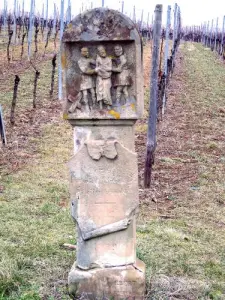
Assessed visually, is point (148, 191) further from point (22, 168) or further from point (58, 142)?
point (58, 142)

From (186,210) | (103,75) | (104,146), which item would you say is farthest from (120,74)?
(186,210)

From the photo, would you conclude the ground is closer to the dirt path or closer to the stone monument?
the dirt path

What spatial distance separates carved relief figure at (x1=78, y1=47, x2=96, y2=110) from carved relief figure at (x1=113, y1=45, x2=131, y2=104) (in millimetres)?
181

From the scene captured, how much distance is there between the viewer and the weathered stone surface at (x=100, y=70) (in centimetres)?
383

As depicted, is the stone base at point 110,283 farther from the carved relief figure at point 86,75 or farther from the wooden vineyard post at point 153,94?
the wooden vineyard post at point 153,94

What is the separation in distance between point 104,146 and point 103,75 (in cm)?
56

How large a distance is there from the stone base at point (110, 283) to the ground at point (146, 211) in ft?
0.58

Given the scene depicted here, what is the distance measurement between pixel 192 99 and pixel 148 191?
34.3ft

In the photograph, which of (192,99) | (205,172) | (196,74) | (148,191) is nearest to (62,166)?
(148,191)

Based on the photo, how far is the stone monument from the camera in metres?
3.86

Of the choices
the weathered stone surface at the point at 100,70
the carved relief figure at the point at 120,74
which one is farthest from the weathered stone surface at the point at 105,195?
the carved relief figure at the point at 120,74

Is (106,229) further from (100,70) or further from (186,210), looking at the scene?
(186,210)

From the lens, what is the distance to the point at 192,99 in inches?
682

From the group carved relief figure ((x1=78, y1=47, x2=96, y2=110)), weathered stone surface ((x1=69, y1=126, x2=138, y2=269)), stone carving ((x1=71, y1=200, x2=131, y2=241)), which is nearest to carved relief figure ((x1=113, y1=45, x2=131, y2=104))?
carved relief figure ((x1=78, y1=47, x2=96, y2=110))
